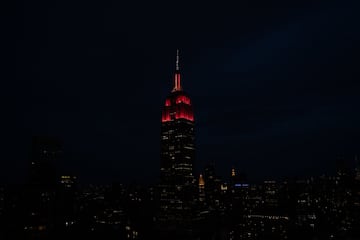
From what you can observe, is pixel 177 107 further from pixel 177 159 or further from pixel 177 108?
pixel 177 159

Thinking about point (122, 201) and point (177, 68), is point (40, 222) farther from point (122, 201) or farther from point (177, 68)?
point (177, 68)

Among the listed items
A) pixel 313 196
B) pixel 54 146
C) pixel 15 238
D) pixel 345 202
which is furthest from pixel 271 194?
pixel 15 238

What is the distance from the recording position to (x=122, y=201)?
11019 cm

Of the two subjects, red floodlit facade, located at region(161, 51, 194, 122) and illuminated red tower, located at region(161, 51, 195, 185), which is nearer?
illuminated red tower, located at region(161, 51, 195, 185)

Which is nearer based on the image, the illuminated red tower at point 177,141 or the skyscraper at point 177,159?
the skyscraper at point 177,159

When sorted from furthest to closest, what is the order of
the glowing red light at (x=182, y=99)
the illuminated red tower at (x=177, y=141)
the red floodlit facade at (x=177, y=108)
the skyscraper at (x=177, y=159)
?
the glowing red light at (x=182, y=99)
the red floodlit facade at (x=177, y=108)
the illuminated red tower at (x=177, y=141)
the skyscraper at (x=177, y=159)

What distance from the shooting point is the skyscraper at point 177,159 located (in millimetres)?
120812

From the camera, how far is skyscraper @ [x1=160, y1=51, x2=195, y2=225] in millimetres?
120812

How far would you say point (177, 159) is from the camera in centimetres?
12375

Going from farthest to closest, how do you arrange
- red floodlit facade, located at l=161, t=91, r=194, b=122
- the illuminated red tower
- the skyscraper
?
red floodlit facade, located at l=161, t=91, r=194, b=122, the illuminated red tower, the skyscraper

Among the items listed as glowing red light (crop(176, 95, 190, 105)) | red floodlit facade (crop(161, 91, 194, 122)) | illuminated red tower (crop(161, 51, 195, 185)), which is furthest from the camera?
glowing red light (crop(176, 95, 190, 105))

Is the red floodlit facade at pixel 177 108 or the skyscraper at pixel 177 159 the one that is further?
the red floodlit facade at pixel 177 108

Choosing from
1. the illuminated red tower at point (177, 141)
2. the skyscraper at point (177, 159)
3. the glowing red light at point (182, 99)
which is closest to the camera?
the skyscraper at point (177, 159)

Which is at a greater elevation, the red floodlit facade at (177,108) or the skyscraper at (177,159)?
the red floodlit facade at (177,108)
